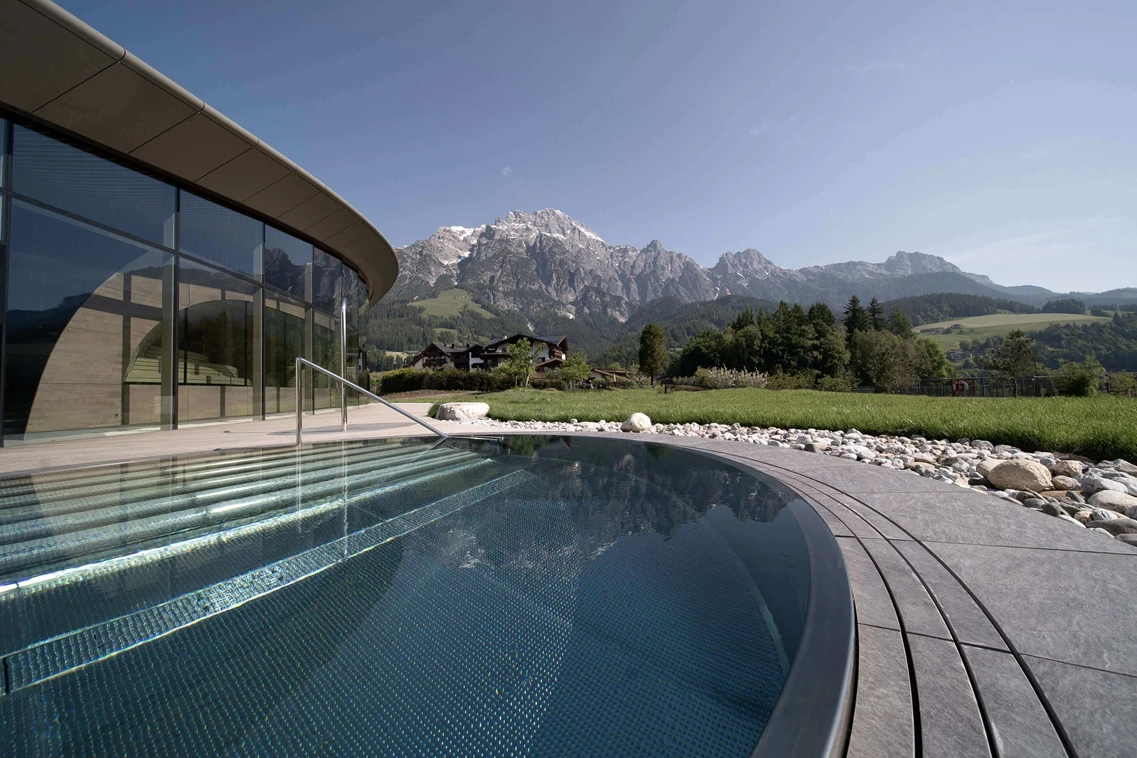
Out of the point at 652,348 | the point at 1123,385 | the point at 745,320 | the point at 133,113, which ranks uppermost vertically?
the point at 745,320

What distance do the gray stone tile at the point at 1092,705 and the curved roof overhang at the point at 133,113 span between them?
8786mm

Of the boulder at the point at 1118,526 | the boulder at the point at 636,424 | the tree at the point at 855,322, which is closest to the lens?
the boulder at the point at 1118,526

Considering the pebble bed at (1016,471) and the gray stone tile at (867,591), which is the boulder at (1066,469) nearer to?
the pebble bed at (1016,471)

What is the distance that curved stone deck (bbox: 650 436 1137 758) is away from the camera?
3.02 ft

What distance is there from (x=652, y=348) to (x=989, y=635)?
139ft

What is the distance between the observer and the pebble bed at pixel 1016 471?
2.64 meters

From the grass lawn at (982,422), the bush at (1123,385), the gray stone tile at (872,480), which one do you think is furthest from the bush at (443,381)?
the gray stone tile at (872,480)

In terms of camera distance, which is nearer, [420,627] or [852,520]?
[420,627]

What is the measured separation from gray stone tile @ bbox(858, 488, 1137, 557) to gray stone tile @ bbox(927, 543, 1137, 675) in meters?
0.11

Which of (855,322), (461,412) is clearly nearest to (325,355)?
(461,412)

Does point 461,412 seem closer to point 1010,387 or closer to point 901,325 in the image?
point 1010,387

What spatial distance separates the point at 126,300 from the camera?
22.3 ft

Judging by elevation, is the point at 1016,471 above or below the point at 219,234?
below

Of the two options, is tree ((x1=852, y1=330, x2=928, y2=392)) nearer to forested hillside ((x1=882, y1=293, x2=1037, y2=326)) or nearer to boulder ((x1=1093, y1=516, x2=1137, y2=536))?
boulder ((x1=1093, y1=516, x2=1137, y2=536))
